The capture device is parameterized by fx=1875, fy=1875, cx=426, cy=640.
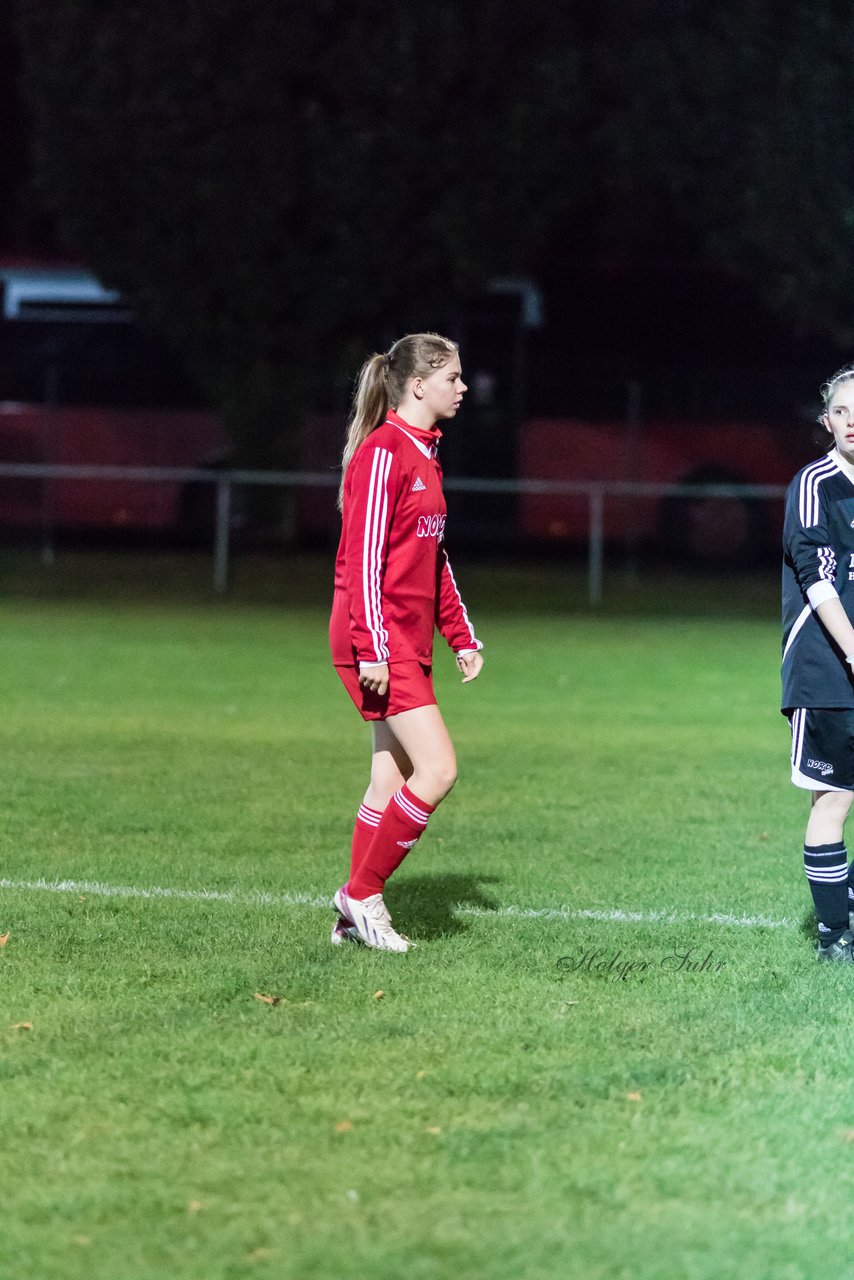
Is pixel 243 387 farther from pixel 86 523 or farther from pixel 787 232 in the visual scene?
pixel 787 232

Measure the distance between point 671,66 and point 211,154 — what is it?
9636mm

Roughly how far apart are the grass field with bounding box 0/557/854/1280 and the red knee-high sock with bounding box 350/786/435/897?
0.77ft

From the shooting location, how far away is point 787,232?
23.3 m

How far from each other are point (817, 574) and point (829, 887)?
0.95 m

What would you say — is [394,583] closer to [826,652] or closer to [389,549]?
[389,549]

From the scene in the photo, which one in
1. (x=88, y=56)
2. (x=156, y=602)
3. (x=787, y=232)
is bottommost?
(x=156, y=602)

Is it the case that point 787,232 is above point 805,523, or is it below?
above

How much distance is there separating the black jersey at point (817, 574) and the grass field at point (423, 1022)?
832 mm

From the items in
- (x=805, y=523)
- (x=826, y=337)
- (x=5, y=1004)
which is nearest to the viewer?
(x=5, y=1004)

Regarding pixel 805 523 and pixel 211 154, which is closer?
pixel 805 523

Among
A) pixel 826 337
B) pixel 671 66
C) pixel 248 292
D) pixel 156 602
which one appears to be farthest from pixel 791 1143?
pixel 671 66

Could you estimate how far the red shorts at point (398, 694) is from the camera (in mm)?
5602

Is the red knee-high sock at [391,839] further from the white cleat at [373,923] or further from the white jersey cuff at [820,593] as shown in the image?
the white jersey cuff at [820,593]

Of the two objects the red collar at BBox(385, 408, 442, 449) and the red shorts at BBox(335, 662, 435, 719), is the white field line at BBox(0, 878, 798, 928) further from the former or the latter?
the red collar at BBox(385, 408, 442, 449)
